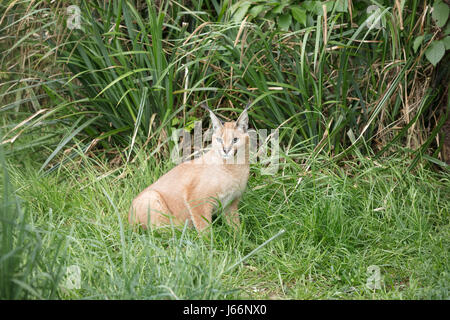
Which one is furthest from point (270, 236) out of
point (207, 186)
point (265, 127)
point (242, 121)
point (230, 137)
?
point (265, 127)

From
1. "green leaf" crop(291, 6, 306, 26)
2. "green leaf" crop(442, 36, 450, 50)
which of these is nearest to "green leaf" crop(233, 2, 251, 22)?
"green leaf" crop(291, 6, 306, 26)

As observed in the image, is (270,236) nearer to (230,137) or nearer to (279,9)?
(230,137)

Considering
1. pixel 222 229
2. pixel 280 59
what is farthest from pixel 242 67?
pixel 222 229

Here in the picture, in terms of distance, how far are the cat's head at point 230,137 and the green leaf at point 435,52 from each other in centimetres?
158

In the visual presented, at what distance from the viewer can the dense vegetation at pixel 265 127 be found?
329cm

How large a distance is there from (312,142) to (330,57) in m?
0.99

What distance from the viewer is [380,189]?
13.6ft

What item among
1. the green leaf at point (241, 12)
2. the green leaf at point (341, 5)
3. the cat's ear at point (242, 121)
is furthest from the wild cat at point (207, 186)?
the green leaf at point (341, 5)

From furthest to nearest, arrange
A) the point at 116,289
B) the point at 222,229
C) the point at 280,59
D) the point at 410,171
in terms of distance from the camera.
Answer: the point at 280,59 < the point at 410,171 < the point at 222,229 < the point at 116,289

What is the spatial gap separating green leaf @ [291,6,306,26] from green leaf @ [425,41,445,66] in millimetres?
1066

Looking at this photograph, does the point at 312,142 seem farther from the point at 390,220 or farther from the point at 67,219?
the point at 67,219

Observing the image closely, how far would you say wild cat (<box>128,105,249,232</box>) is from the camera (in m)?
3.90

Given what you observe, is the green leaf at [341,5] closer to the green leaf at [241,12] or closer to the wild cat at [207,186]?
the green leaf at [241,12]

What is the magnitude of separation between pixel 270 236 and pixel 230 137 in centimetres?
81
